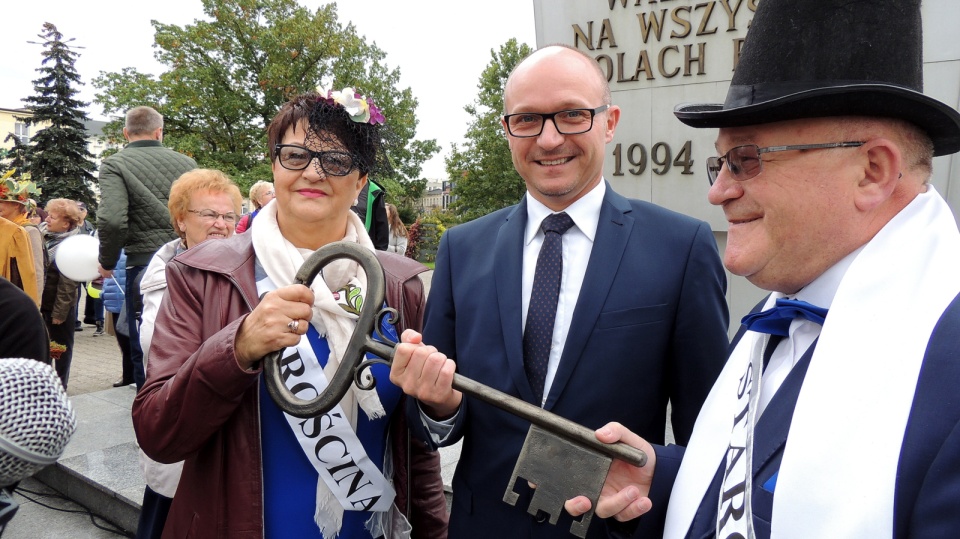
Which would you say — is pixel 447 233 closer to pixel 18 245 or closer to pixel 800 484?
pixel 800 484

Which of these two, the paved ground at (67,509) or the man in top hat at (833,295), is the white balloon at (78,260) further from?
the man in top hat at (833,295)

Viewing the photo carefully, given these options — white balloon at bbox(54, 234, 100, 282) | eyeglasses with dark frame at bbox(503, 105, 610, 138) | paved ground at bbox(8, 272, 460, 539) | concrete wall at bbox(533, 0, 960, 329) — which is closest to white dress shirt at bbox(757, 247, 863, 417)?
eyeglasses with dark frame at bbox(503, 105, 610, 138)

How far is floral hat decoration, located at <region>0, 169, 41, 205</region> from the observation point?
19.7 feet

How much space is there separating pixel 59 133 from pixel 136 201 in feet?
108

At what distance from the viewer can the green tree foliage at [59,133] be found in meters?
31.8

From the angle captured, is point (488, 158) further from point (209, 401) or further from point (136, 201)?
point (209, 401)

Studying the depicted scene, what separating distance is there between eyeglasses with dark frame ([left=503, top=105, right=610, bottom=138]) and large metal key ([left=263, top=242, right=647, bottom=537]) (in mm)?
762

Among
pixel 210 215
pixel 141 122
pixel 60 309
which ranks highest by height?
pixel 141 122

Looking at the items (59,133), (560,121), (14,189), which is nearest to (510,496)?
(560,121)

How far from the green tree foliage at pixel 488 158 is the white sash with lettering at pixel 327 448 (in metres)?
27.9

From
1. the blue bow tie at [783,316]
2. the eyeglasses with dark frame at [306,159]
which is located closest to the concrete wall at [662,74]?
the eyeglasses with dark frame at [306,159]

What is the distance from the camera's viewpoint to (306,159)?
2293 mm

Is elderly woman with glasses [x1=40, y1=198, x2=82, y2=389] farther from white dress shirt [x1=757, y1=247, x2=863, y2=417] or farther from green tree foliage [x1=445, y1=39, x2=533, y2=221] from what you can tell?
green tree foliage [x1=445, y1=39, x2=533, y2=221]

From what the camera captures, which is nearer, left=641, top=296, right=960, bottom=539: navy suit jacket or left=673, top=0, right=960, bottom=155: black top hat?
left=641, top=296, right=960, bottom=539: navy suit jacket
